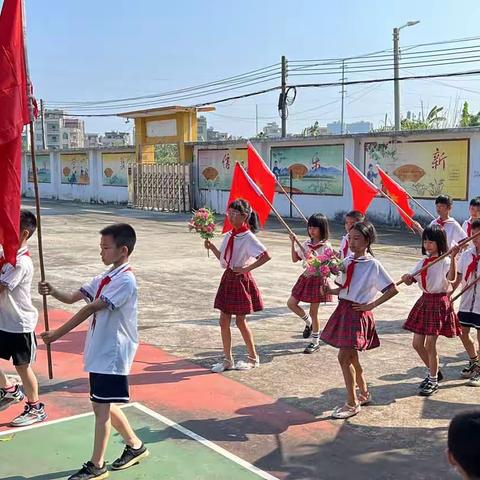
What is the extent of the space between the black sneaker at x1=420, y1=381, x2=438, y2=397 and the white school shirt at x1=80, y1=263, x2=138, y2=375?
8.86 ft

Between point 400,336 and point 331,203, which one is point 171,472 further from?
point 331,203

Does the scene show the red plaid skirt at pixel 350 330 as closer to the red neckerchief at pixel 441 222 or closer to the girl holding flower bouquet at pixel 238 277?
the girl holding flower bouquet at pixel 238 277

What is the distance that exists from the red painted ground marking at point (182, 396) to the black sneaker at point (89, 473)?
1.12 m

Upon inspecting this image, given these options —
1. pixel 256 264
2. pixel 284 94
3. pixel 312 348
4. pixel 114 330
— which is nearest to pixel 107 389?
pixel 114 330

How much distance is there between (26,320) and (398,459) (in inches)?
110

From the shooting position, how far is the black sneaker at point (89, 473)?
12.7 feet

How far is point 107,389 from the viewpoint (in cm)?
387

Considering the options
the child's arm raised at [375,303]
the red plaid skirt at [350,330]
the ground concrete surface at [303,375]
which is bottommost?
the ground concrete surface at [303,375]

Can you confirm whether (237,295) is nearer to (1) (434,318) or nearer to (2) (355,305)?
(2) (355,305)

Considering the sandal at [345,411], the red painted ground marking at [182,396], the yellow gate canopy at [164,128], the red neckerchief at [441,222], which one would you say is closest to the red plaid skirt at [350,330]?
the sandal at [345,411]

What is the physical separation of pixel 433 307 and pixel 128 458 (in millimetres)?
2758

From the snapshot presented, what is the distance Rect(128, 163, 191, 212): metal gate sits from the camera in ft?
89.4

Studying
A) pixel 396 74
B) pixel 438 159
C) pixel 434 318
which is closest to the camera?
pixel 434 318

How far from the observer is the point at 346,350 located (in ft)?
16.1
